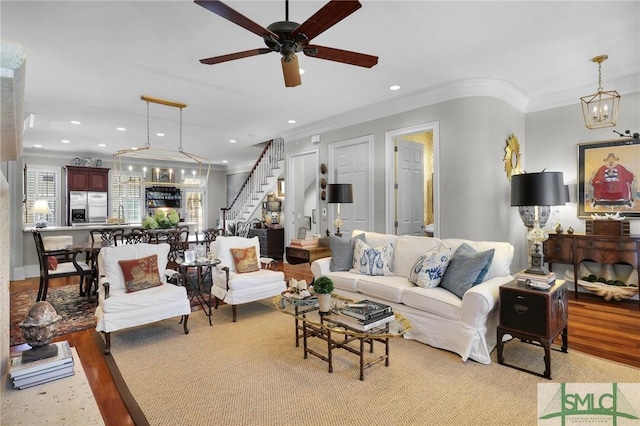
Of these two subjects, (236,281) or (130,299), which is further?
(236,281)

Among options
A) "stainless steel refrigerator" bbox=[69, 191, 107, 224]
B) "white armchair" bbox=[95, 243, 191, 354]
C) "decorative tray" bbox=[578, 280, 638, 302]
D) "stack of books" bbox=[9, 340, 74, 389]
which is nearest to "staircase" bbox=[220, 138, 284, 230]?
"stainless steel refrigerator" bbox=[69, 191, 107, 224]

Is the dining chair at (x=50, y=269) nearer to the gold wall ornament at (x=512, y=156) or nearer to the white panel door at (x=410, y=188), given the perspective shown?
the white panel door at (x=410, y=188)

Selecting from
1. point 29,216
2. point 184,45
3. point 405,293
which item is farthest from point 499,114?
point 29,216

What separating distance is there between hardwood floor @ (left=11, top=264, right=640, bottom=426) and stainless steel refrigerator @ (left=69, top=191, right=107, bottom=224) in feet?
23.3

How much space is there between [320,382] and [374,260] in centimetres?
173

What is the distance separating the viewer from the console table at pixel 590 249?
14.1ft

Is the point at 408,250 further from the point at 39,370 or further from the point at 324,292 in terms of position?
the point at 39,370

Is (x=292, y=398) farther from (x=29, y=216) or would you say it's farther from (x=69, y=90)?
(x=29, y=216)

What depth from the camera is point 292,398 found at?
2330 mm

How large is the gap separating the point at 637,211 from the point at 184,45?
6010mm

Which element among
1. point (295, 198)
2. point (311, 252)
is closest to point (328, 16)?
point (311, 252)

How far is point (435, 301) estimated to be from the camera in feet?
10.1

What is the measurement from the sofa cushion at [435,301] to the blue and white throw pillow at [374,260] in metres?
0.61

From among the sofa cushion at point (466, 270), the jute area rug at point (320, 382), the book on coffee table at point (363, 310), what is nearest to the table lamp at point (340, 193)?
the sofa cushion at point (466, 270)
